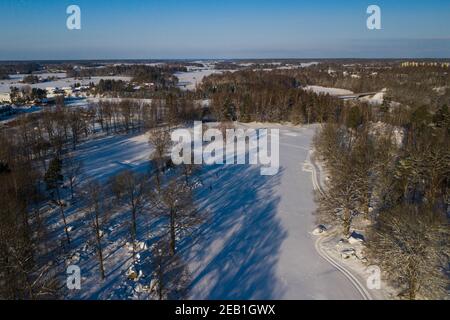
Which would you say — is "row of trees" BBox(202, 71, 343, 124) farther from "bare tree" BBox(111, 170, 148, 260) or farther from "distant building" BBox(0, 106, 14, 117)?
"distant building" BBox(0, 106, 14, 117)

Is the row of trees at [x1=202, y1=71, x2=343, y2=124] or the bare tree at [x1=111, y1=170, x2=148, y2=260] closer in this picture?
the bare tree at [x1=111, y1=170, x2=148, y2=260]

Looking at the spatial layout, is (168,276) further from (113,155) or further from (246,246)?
(113,155)

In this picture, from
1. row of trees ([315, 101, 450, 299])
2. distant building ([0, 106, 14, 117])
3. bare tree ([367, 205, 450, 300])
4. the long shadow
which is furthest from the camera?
distant building ([0, 106, 14, 117])

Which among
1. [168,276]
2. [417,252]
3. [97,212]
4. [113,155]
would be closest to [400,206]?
[417,252]

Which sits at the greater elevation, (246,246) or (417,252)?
(417,252)

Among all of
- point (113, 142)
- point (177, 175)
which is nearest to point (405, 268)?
point (177, 175)

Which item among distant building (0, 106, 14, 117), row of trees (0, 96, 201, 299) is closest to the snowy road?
row of trees (0, 96, 201, 299)

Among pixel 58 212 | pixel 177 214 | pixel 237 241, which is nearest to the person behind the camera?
pixel 177 214

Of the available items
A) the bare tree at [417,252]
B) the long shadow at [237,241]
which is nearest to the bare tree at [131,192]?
the long shadow at [237,241]
